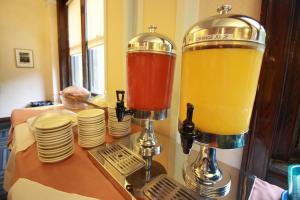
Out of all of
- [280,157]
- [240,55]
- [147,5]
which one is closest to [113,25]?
[147,5]

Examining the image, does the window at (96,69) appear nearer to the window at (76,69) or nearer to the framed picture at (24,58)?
the window at (76,69)

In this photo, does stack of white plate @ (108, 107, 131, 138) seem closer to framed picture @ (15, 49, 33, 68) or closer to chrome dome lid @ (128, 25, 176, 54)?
chrome dome lid @ (128, 25, 176, 54)

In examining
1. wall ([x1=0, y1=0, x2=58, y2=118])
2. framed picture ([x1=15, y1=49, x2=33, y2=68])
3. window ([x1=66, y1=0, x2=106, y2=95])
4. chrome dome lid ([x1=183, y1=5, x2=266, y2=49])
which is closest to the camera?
chrome dome lid ([x1=183, y1=5, x2=266, y2=49])

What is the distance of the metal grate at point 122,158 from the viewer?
0.53 m

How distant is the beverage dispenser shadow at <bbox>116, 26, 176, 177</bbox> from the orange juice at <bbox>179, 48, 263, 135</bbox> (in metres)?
0.15

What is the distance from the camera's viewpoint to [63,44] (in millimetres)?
2684

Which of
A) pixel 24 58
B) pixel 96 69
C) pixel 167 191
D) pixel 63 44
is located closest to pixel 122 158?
pixel 167 191

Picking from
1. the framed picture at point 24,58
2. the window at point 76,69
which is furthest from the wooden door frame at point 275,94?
the framed picture at point 24,58

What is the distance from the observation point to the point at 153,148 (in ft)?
2.08

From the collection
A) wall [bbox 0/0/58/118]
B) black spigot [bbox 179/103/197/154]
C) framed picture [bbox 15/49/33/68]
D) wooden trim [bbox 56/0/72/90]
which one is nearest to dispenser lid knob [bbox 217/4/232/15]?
black spigot [bbox 179/103/197/154]

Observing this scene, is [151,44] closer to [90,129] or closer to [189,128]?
[189,128]

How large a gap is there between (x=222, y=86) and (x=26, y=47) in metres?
3.64

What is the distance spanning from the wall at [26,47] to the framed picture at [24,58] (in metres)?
0.06

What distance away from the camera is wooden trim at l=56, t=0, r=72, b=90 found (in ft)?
8.50
